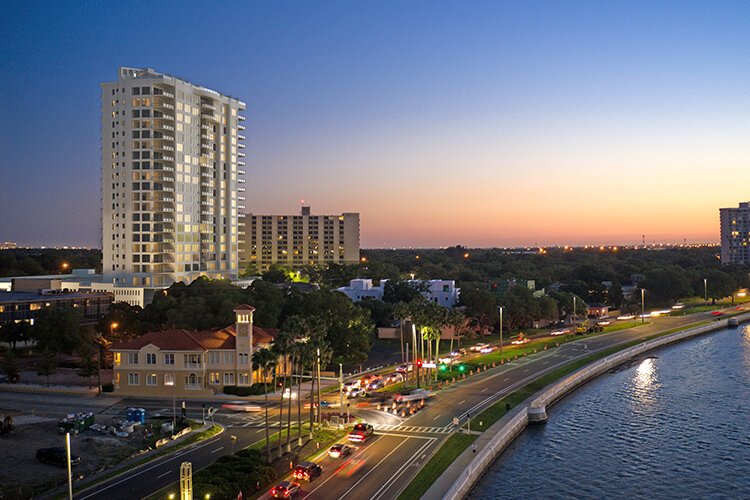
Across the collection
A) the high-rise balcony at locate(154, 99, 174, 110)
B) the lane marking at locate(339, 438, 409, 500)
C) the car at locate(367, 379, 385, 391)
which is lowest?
the lane marking at locate(339, 438, 409, 500)

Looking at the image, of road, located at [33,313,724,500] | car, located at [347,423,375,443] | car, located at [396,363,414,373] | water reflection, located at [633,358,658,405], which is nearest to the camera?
road, located at [33,313,724,500]

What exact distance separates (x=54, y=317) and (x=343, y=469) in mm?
82940

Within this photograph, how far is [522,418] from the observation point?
3255 inches

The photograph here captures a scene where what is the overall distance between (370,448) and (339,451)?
13.2 feet

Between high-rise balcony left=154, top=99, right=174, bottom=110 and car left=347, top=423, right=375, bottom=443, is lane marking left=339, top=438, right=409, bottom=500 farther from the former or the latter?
high-rise balcony left=154, top=99, right=174, bottom=110

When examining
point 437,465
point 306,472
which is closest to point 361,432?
point 437,465

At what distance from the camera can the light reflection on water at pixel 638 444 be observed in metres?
63.4

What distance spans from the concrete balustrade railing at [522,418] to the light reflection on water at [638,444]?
1234mm

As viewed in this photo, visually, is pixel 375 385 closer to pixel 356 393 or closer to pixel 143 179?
pixel 356 393

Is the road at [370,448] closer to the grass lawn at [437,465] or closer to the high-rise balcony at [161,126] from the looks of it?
the grass lawn at [437,465]

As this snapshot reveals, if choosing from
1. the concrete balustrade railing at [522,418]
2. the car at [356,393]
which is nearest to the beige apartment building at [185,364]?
the car at [356,393]

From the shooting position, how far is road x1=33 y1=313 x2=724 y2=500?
181 feet

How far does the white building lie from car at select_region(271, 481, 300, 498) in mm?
133438

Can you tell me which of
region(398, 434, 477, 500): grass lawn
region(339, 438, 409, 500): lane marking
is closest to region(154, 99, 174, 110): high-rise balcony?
region(339, 438, 409, 500): lane marking
